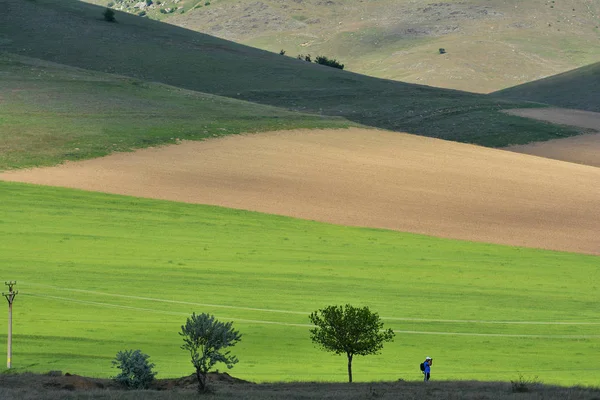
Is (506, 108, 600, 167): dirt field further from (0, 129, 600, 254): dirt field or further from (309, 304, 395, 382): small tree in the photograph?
(309, 304, 395, 382): small tree

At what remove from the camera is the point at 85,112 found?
69.3 m

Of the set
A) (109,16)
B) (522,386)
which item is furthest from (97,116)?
(522,386)

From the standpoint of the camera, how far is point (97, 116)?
68.3 meters

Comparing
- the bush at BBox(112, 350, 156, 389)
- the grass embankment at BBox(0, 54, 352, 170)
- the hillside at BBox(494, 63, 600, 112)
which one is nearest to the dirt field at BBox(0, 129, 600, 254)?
the grass embankment at BBox(0, 54, 352, 170)

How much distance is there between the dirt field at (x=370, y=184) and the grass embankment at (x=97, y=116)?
2.07 m

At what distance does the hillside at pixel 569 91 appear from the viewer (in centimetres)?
11588

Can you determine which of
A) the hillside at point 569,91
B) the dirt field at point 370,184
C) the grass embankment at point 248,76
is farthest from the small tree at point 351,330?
the hillside at point 569,91

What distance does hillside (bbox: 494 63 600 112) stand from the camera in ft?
380

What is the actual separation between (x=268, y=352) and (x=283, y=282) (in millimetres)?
6995

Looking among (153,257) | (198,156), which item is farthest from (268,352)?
(198,156)

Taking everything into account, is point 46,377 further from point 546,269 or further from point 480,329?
point 546,269

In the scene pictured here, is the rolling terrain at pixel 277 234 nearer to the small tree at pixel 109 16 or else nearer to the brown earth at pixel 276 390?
the brown earth at pixel 276 390

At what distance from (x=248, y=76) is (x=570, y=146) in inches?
1319

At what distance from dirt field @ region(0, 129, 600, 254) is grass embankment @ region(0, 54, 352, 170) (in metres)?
2.07
